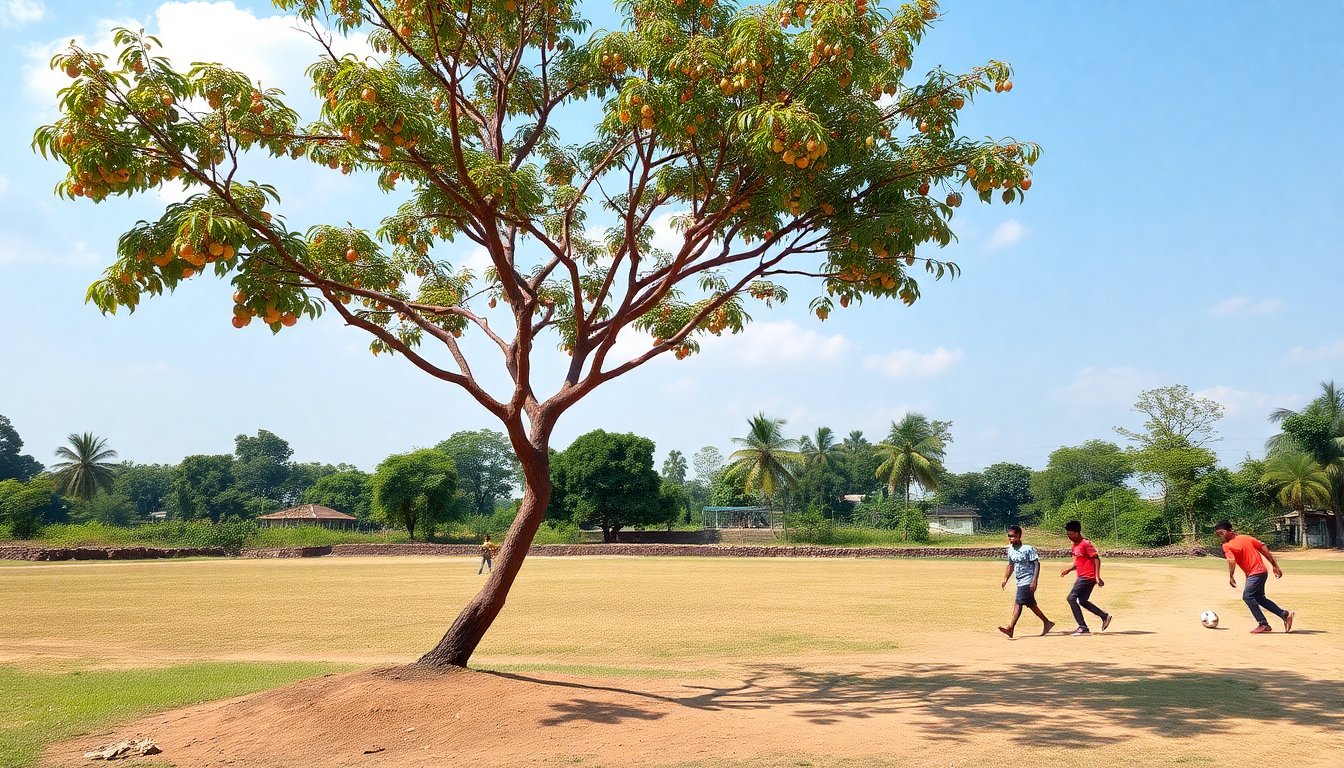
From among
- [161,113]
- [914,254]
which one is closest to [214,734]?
[161,113]

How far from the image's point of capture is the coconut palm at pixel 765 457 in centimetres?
6122

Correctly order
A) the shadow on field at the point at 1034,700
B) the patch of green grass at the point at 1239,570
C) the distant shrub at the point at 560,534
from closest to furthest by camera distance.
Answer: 1. the shadow on field at the point at 1034,700
2. the patch of green grass at the point at 1239,570
3. the distant shrub at the point at 560,534

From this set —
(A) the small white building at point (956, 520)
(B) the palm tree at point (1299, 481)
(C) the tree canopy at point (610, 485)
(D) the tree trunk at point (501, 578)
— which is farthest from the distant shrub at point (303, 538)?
(A) the small white building at point (956, 520)

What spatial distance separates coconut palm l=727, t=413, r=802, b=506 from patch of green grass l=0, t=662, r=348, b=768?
168 feet

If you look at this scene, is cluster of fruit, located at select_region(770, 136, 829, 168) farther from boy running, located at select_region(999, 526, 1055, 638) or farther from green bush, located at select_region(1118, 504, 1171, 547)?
green bush, located at select_region(1118, 504, 1171, 547)

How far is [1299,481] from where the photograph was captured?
49781mm

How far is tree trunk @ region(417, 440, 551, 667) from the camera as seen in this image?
869 cm

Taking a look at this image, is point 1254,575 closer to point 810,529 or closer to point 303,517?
point 810,529

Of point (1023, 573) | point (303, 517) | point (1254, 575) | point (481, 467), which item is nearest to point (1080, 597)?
point (1023, 573)

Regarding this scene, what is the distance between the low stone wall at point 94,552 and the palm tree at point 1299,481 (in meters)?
60.9

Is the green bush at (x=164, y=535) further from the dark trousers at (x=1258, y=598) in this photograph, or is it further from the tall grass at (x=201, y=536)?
the dark trousers at (x=1258, y=598)

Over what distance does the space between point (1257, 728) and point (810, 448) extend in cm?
7930

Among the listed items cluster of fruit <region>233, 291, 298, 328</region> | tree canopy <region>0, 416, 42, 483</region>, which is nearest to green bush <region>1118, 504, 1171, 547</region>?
cluster of fruit <region>233, 291, 298, 328</region>

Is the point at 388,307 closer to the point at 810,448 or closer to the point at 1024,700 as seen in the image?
the point at 1024,700
